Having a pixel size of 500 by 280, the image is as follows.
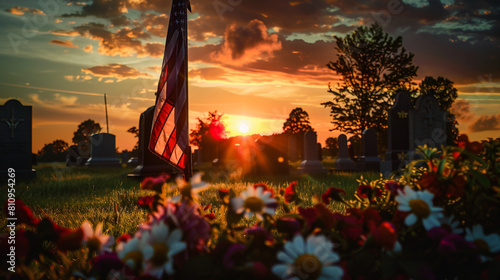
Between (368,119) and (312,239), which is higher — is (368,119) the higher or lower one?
the higher one

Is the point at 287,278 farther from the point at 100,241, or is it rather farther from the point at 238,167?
the point at 238,167

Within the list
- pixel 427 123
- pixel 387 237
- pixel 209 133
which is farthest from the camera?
pixel 209 133

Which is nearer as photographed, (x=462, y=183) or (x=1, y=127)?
(x=462, y=183)

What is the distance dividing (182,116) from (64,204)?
8.82 ft

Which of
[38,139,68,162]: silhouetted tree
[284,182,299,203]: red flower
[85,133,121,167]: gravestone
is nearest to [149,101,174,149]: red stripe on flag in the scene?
[284,182,299,203]: red flower

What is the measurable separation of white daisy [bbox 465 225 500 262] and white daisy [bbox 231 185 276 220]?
→ 29.8 inches

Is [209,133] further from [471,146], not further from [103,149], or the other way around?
[471,146]

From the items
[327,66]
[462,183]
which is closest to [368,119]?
[327,66]

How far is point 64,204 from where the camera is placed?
647cm

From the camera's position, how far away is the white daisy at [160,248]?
1048mm

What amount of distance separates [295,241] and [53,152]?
5903 cm

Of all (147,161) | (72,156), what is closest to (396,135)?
(147,161)

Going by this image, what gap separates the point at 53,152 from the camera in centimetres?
5262

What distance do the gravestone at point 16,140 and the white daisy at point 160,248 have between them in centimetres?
1293
